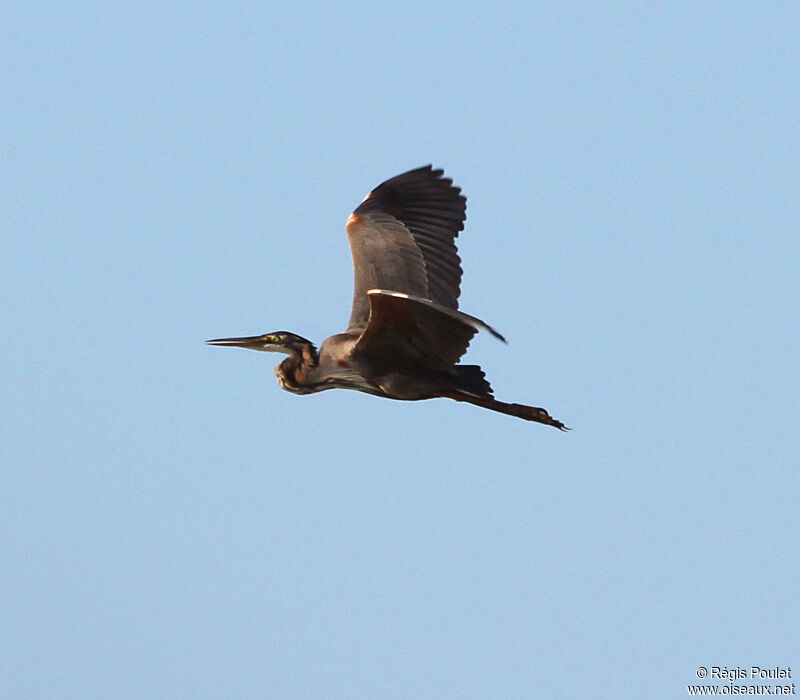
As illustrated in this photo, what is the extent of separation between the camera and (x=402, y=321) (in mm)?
10133

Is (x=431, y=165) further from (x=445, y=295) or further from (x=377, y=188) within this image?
(x=445, y=295)

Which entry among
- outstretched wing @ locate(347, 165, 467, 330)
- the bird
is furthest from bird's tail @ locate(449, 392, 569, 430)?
outstretched wing @ locate(347, 165, 467, 330)

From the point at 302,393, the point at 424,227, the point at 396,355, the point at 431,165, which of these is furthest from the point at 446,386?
the point at 431,165

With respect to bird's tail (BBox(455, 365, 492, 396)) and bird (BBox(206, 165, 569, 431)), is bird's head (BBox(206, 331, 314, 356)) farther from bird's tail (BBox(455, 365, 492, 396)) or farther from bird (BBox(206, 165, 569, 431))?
bird's tail (BBox(455, 365, 492, 396))

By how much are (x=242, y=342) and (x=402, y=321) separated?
2141mm

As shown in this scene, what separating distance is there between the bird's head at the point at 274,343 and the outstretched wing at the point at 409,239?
0.56 meters

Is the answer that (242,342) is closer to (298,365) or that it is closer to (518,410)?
(298,365)

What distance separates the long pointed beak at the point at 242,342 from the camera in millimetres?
11539

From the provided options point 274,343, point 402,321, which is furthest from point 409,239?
point 402,321

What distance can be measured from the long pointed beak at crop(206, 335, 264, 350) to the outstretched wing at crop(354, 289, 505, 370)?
1.32m

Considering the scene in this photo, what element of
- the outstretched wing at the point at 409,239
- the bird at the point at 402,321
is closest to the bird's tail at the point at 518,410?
the bird at the point at 402,321

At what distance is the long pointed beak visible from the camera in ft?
37.9

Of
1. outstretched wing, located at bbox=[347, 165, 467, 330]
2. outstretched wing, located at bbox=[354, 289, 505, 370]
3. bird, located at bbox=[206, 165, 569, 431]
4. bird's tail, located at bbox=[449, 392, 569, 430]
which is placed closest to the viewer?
outstretched wing, located at bbox=[354, 289, 505, 370]

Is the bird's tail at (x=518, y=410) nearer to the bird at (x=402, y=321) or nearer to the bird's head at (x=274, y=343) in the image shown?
the bird at (x=402, y=321)
